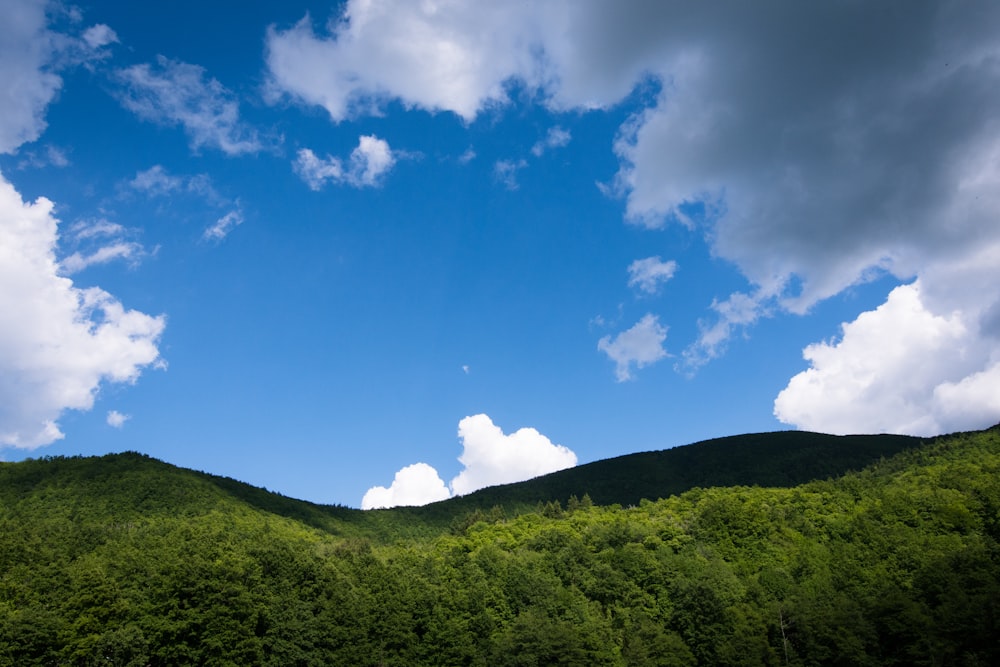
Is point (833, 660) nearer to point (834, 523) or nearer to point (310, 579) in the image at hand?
point (834, 523)

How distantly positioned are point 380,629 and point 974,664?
68.2m

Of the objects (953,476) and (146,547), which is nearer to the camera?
(146,547)

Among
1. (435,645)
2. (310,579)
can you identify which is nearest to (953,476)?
(435,645)

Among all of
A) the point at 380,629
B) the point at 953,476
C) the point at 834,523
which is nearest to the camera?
the point at 380,629

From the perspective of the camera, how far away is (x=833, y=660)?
262 feet

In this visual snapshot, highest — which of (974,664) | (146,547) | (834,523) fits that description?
(146,547)

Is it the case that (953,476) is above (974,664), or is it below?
above

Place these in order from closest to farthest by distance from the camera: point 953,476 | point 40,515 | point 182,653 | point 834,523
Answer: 1. point 182,653
2. point 834,523
3. point 953,476
4. point 40,515

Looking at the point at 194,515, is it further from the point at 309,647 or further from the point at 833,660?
the point at 833,660

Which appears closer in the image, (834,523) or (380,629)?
(380,629)

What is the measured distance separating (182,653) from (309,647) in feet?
44.6

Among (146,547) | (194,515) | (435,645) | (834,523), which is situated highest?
(194,515)

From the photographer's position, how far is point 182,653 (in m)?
67.9

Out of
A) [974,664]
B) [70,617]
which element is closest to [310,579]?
[70,617]
